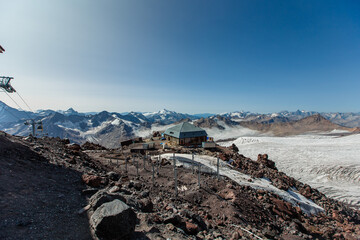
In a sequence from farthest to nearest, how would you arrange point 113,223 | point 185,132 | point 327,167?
point 327,167
point 185,132
point 113,223

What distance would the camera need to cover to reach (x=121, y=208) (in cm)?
444

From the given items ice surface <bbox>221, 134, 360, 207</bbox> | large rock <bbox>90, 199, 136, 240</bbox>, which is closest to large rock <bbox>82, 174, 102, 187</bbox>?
large rock <bbox>90, 199, 136, 240</bbox>

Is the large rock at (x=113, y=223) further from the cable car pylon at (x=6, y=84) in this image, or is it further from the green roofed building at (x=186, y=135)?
the green roofed building at (x=186, y=135)

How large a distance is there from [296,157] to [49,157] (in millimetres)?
53516

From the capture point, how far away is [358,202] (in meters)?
24.5

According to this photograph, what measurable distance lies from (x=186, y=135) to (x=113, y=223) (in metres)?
27.6

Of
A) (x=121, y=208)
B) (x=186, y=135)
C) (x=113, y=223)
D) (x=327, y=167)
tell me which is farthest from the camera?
(x=327, y=167)

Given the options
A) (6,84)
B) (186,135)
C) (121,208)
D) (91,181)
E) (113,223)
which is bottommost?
(91,181)

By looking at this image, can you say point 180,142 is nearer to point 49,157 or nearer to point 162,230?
point 49,157

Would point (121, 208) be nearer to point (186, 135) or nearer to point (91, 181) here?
point (91, 181)

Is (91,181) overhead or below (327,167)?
overhead

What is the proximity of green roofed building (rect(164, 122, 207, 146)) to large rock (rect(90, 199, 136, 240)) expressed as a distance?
86.8ft

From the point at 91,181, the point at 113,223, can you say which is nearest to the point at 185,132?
the point at 91,181

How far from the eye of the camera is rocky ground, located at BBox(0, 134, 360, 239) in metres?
4.42
